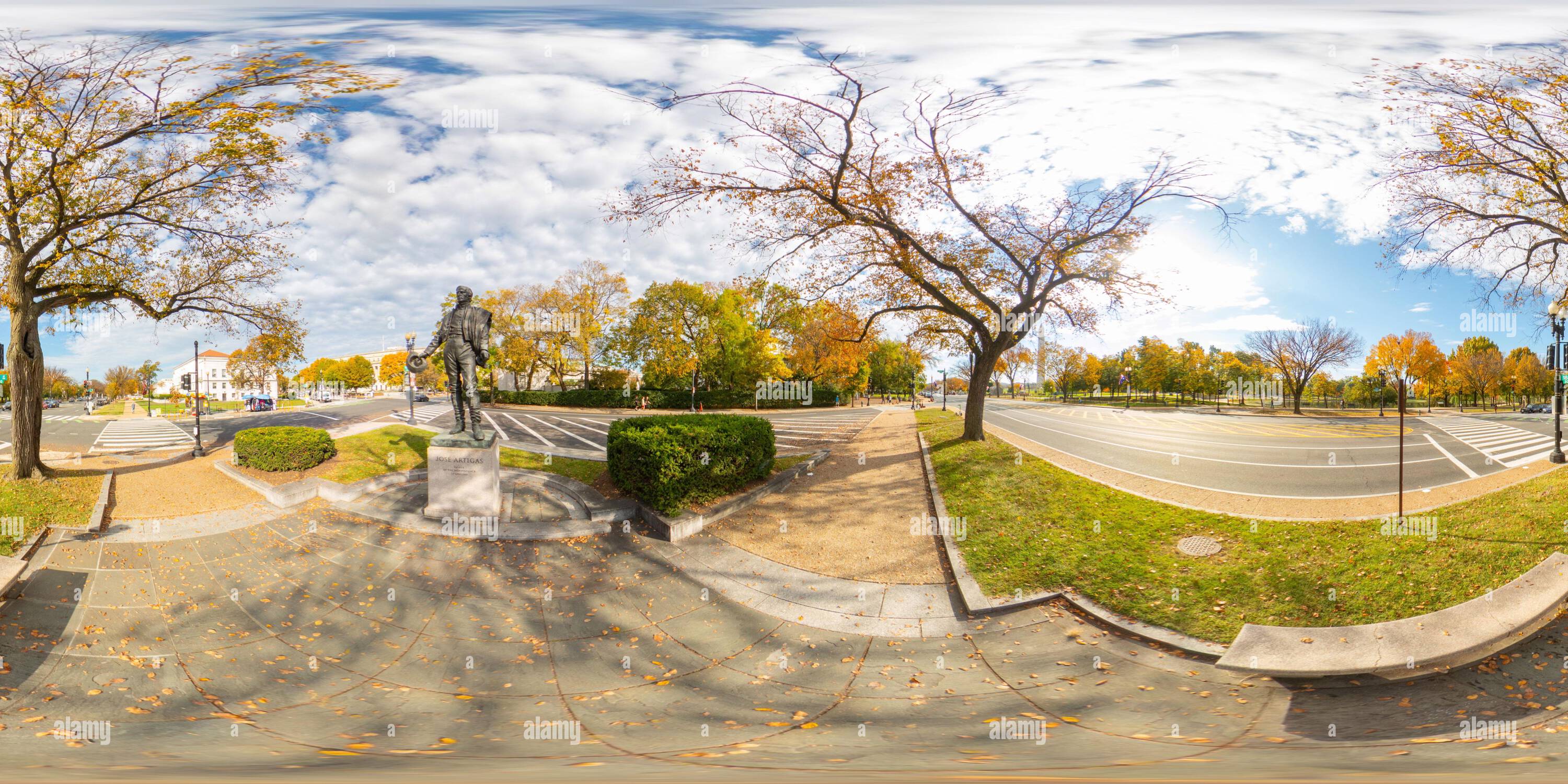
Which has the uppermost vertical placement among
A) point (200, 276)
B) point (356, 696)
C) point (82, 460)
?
point (200, 276)

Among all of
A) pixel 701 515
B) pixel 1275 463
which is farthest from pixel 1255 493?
pixel 701 515

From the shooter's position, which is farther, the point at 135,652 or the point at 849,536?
the point at 849,536

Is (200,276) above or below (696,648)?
above

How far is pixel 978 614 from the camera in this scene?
18.2 ft

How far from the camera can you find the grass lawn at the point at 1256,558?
16.8 ft

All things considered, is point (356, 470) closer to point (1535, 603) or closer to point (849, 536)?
point (849, 536)

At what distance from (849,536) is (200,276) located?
1349cm

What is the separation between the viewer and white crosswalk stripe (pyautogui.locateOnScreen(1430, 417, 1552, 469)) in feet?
40.7

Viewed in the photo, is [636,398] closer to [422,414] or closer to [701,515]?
[422,414]

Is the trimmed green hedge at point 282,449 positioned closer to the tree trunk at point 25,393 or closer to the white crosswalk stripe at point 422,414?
the tree trunk at point 25,393

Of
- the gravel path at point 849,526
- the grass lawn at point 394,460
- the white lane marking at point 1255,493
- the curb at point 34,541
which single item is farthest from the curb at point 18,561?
the white lane marking at point 1255,493

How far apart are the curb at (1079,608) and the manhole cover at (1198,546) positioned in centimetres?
197

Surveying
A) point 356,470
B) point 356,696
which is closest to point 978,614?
point 356,696

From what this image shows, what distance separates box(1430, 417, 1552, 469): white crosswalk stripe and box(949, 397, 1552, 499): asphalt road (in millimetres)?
66
